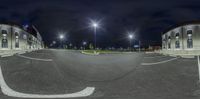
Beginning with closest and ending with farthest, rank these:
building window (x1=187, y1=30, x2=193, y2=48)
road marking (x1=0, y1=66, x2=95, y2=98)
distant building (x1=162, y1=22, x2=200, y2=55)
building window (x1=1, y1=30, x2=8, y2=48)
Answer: road marking (x1=0, y1=66, x2=95, y2=98), distant building (x1=162, y1=22, x2=200, y2=55), building window (x1=187, y1=30, x2=193, y2=48), building window (x1=1, y1=30, x2=8, y2=48)

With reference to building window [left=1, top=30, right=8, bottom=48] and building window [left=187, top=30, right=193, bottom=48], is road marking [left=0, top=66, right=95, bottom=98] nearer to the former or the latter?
building window [left=187, top=30, right=193, bottom=48]

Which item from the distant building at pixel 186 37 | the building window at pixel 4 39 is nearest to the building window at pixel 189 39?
the distant building at pixel 186 37

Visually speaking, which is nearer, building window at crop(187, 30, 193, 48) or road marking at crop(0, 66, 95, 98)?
road marking at crop(0, 66, 95, 98)

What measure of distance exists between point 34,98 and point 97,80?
483 cm

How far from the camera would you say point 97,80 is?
12859 millimetres

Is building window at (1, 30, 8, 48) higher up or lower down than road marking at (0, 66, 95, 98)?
higher up

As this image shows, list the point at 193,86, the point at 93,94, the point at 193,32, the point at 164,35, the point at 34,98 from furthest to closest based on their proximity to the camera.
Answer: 1. the point at 164,35
2. the point at 193,32
3. the point at 193,86
4. the point at 93,94
5. the point at 34,98

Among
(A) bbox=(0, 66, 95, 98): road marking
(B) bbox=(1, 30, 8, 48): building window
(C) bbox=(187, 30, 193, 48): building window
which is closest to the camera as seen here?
(A) bbox=(0, 66, 95, 98): road marking

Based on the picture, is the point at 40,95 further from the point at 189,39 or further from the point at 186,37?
the point at 186,37

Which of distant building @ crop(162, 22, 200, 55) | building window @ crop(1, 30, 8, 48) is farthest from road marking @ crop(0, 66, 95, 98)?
building window @ crop(1, 30, 8, 48)

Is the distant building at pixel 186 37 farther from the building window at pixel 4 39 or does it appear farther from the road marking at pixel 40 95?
the building window at pixel 4 39

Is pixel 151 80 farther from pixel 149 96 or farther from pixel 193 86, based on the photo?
pixel 149 96

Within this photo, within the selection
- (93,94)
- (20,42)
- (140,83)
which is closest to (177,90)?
(140,83)

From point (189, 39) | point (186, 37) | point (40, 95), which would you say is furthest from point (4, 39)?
point (40, 95)
